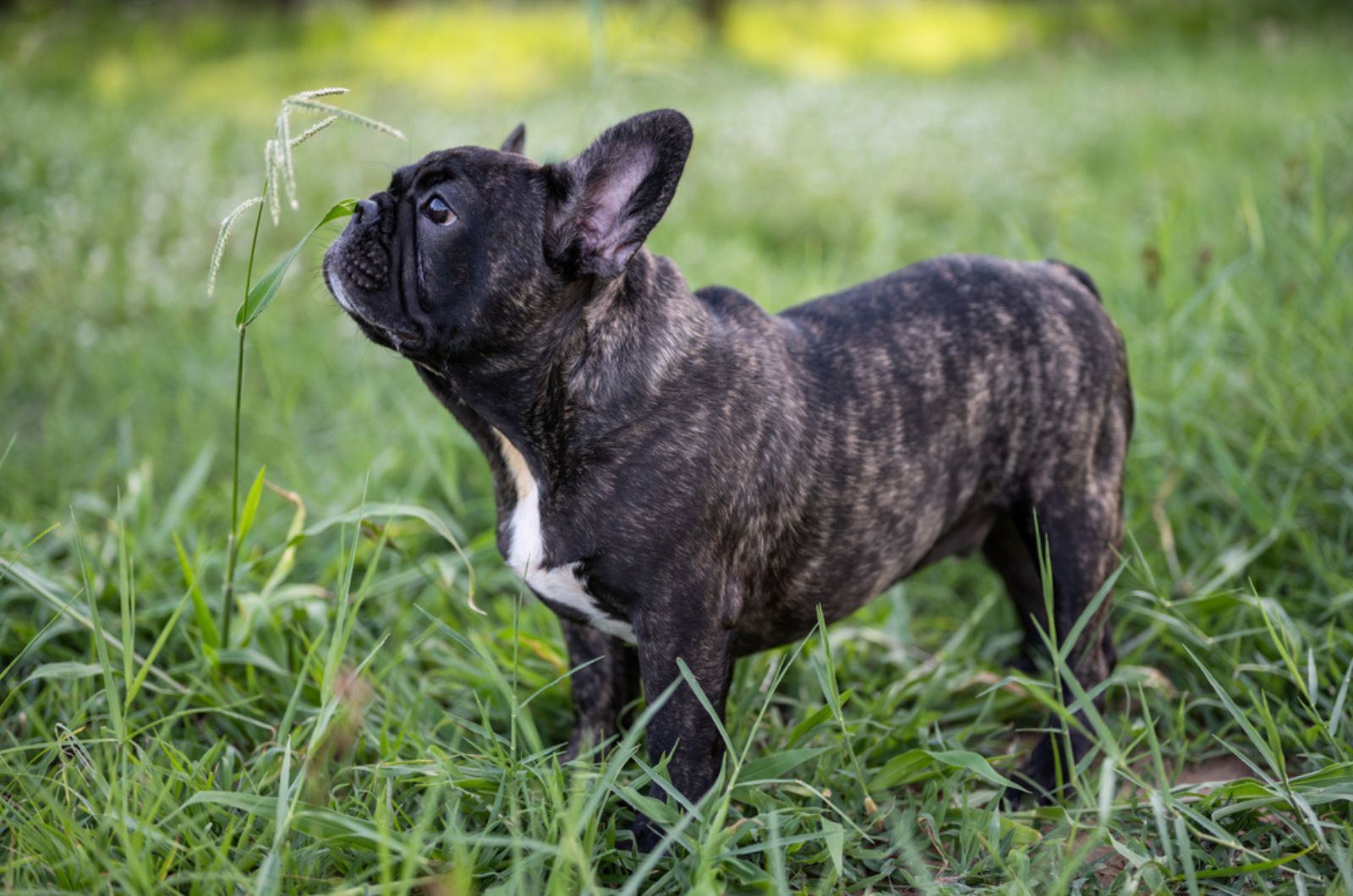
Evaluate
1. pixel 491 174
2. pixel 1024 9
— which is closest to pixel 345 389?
pixel 491 174

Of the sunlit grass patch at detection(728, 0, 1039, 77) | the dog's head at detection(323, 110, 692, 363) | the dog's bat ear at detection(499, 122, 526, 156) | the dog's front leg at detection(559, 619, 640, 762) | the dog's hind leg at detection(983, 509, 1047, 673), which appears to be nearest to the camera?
the dog's head at detection(323, 110, 692, 363)

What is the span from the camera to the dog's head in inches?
94.3

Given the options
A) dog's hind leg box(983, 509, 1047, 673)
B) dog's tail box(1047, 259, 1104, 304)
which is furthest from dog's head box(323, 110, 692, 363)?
dog's hind leg box(983, 509, 1047, 673)

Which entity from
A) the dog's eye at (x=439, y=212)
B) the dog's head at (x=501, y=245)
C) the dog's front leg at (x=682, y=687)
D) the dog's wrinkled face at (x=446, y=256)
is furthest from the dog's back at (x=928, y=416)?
the dog's eye at (x=439, y=212)

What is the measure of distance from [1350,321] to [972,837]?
3.06 m

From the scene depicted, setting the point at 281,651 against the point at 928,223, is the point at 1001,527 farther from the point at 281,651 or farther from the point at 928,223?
the point at 928,223

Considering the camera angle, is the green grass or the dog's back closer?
the green grass

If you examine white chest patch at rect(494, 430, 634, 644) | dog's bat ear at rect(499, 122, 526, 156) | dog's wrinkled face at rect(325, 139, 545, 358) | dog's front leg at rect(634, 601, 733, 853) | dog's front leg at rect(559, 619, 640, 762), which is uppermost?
dog's bat ear at rect(499, 122, 526, 156)

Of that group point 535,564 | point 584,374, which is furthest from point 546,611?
point 584,374

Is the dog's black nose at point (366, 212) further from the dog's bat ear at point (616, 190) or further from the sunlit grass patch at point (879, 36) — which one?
the sunlit grass patch at point (879, 36)

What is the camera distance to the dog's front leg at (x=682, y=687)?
7.90ft

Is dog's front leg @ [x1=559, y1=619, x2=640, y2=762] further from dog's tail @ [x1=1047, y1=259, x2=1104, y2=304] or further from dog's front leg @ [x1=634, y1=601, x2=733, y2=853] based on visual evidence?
dog's tail @ [x1=1047, y1=259, x2=1104, y2=304]

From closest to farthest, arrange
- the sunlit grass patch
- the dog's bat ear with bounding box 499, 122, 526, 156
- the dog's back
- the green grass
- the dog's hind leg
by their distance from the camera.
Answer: the green grass
the dog's back
the dog's bat ear with bounding box 499, 122, 526, 156
the dog's hind leg
the sunlit grass patch

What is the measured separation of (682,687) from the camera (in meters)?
2.46
